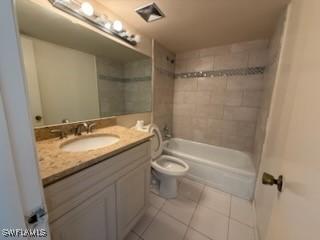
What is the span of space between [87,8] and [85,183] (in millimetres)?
1318

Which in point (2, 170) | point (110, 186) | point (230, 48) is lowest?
point (110, 186)

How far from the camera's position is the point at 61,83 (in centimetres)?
121

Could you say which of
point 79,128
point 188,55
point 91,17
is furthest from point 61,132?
point 188,55

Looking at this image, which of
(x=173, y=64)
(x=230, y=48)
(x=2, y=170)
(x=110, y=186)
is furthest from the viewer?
(x=173, y=64)

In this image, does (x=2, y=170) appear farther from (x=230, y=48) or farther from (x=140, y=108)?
(x=230, y=48)

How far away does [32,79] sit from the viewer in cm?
Result: 102

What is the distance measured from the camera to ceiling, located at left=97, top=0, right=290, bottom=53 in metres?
1.26

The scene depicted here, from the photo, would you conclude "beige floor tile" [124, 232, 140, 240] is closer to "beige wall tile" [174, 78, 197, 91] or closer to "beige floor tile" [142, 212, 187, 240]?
"beige floor tile" [142, 212, 187, 240]

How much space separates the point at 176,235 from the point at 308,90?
57.9 inches

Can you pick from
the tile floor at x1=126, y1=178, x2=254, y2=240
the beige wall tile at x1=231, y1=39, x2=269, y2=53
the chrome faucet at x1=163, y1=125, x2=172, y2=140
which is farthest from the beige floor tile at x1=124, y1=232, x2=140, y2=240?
the beige wall tile at x1=231, y1=39, x2=269, y2=53

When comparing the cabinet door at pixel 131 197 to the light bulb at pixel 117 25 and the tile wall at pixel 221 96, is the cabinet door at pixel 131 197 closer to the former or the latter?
the light bulb at pixel 117 25

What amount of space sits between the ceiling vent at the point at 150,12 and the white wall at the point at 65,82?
655 mm

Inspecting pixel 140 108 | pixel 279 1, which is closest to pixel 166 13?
pixel 279 1

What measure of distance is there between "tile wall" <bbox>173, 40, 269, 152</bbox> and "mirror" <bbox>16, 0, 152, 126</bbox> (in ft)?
3.64
